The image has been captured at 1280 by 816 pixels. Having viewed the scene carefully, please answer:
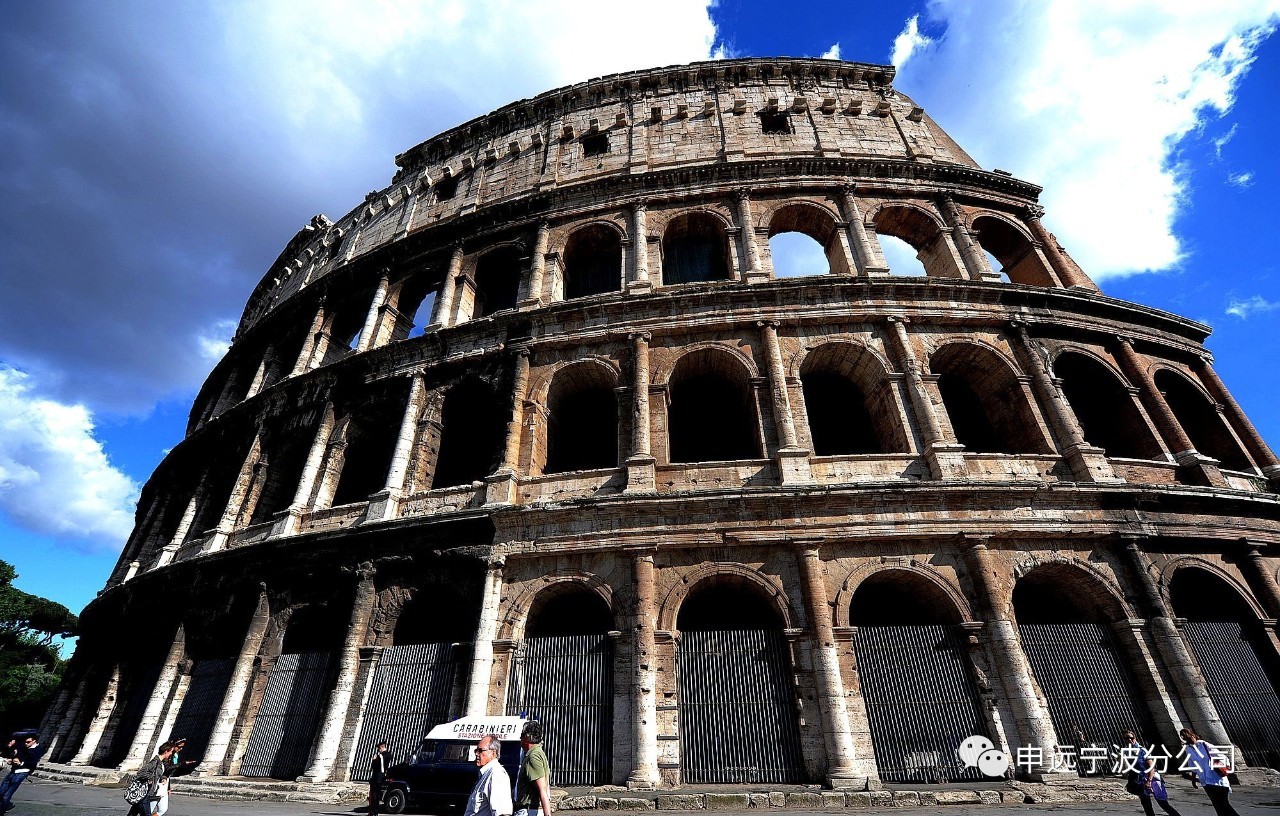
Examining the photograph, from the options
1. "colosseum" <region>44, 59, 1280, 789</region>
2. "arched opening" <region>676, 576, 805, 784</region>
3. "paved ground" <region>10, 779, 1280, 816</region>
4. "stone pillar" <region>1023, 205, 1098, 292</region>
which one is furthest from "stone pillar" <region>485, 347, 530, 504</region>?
"stone pillar" <region>1023, 205, 1098, 292</region>

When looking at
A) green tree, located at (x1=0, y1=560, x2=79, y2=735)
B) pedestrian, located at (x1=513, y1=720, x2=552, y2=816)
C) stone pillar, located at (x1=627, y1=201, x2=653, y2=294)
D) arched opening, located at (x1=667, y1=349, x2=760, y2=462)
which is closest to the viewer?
pedestrian, located at (x1=513, y1=720, x2=552, y2=816)

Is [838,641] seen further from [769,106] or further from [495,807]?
[769,106]

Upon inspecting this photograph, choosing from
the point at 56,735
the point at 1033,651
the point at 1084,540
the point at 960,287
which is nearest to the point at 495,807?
the point at 1033,651

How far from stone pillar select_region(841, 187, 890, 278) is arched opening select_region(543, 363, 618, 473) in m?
6.20

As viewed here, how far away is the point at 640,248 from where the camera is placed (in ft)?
44.5

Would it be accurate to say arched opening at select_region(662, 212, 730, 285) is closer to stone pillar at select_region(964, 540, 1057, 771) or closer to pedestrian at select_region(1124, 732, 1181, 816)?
stone pillar at select_region(964, 540, 1057, 771)

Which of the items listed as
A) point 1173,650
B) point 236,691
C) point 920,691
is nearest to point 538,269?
point 236,691

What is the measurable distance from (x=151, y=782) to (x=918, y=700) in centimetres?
942

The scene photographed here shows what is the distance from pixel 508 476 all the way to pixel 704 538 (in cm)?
389

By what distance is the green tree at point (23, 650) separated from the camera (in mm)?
25719

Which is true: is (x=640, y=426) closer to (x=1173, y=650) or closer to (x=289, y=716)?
(x=289, y=716)

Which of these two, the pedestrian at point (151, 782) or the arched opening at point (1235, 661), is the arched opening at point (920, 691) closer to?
the arched opening at point (1235, 661)

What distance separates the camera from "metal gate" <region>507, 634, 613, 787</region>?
8297 mm

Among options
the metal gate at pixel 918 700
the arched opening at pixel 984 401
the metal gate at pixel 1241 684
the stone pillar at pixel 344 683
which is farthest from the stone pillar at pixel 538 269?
the metal gate at pixel 1241 684
